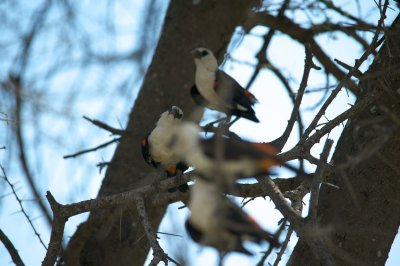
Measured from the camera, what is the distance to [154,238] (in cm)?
308

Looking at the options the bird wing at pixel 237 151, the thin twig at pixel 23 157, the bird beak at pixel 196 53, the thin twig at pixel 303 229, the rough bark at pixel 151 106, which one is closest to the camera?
the bird wing at pixel 237 151

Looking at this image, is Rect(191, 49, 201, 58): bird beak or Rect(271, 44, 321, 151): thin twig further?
Rect(191, 49, 201, 58): bird beak

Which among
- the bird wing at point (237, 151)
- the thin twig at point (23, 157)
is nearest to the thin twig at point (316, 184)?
the bird wing at point (237, 151)

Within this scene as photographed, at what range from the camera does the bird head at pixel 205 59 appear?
Result: 4859 mm

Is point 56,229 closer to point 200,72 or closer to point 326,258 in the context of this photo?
point 326,258

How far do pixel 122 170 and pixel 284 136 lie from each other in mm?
1915

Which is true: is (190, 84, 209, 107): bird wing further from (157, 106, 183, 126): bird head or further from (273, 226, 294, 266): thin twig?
(273, 226, 294, 266): thin twig

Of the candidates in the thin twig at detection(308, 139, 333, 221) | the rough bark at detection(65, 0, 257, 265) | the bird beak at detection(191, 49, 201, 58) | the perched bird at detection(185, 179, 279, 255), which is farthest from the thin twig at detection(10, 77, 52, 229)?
the thin twig at detection(308, 139, 333, 221)

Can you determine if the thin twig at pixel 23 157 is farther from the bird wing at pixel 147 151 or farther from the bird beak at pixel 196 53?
the bird beak at pixel 196 53

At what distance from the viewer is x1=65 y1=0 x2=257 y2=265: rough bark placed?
4.66 meters

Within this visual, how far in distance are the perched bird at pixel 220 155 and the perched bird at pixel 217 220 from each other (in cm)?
6

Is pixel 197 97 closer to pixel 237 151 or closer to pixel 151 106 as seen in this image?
pixel 151 106

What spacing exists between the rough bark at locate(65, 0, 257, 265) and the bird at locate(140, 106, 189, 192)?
171mm

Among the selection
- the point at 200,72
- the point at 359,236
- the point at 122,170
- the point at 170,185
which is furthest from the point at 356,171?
the point at 122,170
